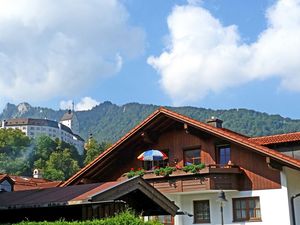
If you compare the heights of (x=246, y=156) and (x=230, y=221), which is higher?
(x=246, y=156)

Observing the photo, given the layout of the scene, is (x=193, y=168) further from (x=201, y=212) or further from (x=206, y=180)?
(x=201, y=212)

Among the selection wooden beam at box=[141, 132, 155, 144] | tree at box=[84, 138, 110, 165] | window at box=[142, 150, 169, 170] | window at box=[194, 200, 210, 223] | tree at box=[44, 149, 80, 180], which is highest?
tree at box=[84, 138, 110, 165]

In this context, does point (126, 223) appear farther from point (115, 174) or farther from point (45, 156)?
point (45, 156)

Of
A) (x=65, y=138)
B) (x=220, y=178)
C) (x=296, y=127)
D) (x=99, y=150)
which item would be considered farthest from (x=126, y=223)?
(x=65, y=138)

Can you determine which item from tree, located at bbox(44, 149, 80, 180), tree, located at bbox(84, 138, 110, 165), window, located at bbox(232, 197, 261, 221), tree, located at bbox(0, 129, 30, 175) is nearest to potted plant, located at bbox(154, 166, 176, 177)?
window, located at bbox(232, 197, 261, 221)

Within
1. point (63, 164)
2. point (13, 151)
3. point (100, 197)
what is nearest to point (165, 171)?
point (100, 197)

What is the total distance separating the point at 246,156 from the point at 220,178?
5.24 feet

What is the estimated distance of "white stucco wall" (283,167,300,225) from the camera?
22.1 m

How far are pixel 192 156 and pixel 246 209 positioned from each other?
384 cm

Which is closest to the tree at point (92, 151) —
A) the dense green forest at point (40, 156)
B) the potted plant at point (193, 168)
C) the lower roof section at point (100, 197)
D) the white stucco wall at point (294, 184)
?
the dense green forest at point (40, 156)

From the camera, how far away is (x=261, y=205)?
22656mm

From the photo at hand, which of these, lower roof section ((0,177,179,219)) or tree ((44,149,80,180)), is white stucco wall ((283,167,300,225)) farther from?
tree ((44,149,80,180))

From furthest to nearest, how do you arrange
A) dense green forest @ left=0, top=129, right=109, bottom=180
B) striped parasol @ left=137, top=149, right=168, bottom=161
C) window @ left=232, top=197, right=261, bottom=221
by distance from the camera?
dense green forest @ left=0, top=129, right=109, bottom=180 < striped parasol @ left=137, top=149, right=168, bottom=161 < window @ left=232, top=197, right=261, bottom=221

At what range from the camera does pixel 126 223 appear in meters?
12.1
